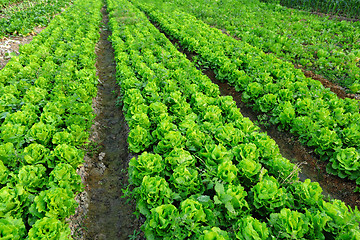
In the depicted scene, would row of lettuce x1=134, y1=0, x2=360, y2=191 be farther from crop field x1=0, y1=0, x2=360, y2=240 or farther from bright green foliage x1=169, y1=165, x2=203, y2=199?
bright green foliage x1=169, y1=165, x2=203, y2=199

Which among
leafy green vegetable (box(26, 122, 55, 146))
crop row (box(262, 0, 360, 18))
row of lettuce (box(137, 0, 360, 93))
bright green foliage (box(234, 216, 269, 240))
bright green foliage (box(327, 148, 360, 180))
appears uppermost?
crop row (box(262, 0, 360, 18))

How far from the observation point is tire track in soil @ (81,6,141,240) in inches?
164

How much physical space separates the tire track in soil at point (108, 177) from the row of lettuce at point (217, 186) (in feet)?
2.41

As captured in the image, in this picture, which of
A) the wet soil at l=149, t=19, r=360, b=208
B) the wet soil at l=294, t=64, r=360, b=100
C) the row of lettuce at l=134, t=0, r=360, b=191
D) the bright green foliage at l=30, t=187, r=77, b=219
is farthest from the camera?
the wet soil at l=294, t=64, r=360, b=100

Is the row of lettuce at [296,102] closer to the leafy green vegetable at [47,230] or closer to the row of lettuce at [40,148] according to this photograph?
the row of lettuce at [40,148]

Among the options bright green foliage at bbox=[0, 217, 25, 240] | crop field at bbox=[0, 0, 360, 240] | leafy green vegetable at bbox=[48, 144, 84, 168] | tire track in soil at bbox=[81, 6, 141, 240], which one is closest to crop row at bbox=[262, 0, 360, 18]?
crop field at bbox=[0, 0, 360, 240]

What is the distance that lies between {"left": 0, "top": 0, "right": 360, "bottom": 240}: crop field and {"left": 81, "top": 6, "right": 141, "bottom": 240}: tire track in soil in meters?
0.03

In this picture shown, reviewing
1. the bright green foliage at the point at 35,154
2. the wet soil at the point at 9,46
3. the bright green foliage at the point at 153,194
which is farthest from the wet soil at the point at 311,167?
the wet soil at the point at 9,46

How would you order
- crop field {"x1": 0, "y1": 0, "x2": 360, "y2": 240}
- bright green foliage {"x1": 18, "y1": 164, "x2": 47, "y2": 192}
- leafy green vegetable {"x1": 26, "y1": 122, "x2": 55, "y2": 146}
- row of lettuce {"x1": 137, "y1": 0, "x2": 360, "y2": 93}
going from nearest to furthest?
crop field {"x1": 0, "y1": 0, "x2": 360, "y2": 240} → bright green foliage {"x1": 18, "y1": 164, "x2": 47, "y2": 192} → leafy green vegetable {"x1": 26, "y1": 122, "x2": 55, "y2": 146} → row of lettuce {"x1": 137, "y1": 0, "x2": 360, "y2": 93}

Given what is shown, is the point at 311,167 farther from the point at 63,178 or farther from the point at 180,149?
the point at 63,178

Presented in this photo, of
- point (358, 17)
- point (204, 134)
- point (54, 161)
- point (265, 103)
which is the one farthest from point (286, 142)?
point (358, 17)

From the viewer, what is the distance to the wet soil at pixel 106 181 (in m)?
4.13

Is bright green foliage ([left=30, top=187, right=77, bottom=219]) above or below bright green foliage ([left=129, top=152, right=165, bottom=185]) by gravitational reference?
below

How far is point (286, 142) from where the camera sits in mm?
6117
